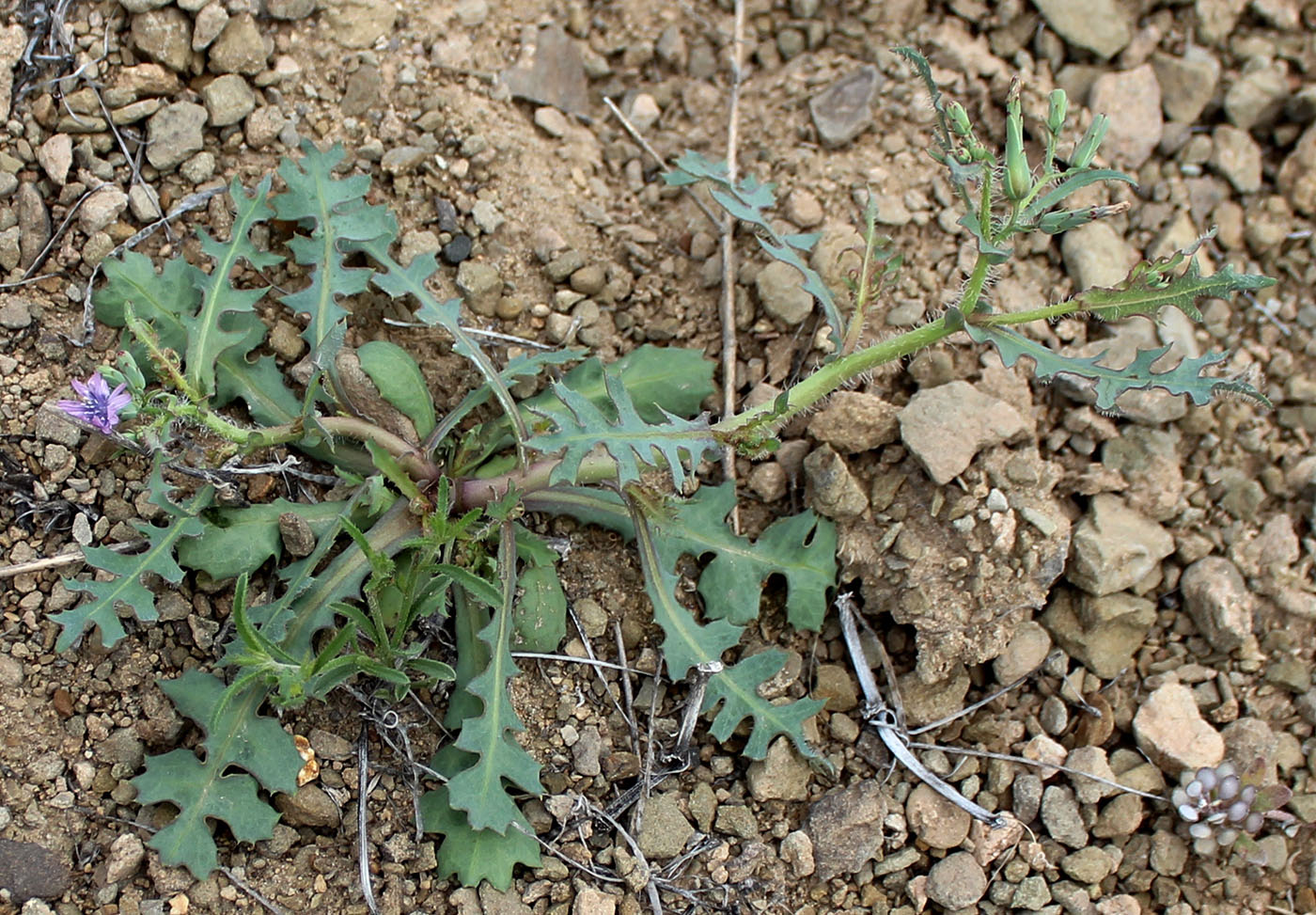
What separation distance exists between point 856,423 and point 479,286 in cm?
134

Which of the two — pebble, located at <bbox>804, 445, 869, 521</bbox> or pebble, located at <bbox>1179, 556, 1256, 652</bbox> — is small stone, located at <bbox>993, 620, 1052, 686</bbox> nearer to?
pebble, located at <bbox>1179, 556, 1256, 652</bbox>

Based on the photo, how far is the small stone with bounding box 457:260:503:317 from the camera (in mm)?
3920

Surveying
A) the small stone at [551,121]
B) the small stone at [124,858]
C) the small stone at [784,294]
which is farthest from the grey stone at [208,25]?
the small stone at [124,858]

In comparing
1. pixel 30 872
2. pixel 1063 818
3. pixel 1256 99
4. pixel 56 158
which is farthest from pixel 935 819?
pixel 56 158

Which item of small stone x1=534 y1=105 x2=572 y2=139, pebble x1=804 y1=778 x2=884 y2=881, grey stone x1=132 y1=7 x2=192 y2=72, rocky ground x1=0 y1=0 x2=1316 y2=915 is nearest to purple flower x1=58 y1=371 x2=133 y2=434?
rocky ground x1=0 y1=0 x2=1316 y2=915

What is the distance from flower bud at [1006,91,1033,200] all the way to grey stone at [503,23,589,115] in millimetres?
1958

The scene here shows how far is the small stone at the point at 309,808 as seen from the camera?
3.21 m

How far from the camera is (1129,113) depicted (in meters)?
4.40

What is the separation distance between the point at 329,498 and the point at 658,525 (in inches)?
39.7

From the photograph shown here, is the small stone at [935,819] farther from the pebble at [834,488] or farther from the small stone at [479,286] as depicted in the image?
the small stone at [479,286]

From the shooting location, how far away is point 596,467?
3510 millimetres

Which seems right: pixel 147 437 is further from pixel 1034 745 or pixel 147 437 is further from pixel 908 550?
pixel 1034 745

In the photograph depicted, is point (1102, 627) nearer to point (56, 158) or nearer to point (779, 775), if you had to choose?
point (779, 775)

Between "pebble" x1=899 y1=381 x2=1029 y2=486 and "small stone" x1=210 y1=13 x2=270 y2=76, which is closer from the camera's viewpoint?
"pebble" x1=899 y1=381 x2=1029 y2=486
